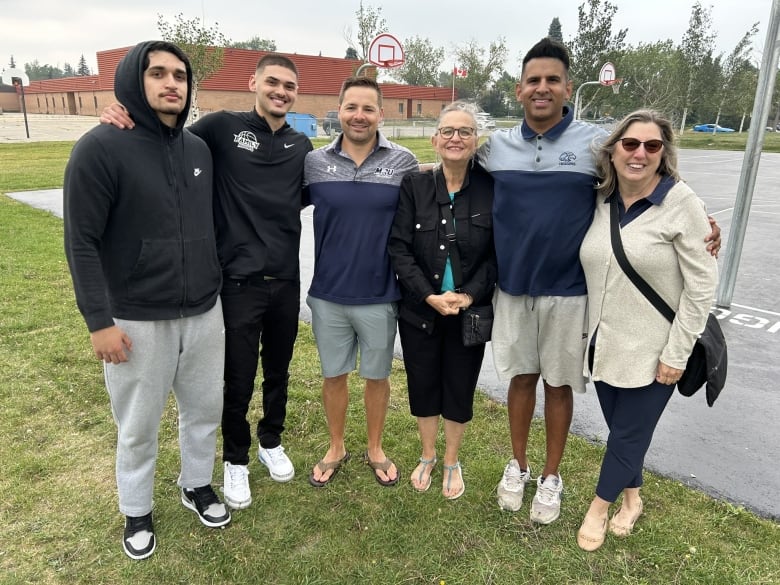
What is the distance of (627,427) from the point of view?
2588 millimetres

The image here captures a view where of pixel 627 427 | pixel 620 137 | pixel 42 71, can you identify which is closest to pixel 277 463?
pixel 627 427

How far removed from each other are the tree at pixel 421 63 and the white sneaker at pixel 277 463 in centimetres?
7051

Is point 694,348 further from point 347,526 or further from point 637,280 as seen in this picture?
point 347,526

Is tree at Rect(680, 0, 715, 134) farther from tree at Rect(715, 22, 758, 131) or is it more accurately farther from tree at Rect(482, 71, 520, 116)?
tree at Rect(482, 71, 520, 116)

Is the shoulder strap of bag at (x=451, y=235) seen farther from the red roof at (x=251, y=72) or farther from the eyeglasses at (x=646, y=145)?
the red roof at (x=251, y=72)

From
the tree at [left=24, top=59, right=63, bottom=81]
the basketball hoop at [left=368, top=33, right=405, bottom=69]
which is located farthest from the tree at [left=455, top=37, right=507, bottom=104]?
the tree at [left=24, top=59, right=63, bottom=81]

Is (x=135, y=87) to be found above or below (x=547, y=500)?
above

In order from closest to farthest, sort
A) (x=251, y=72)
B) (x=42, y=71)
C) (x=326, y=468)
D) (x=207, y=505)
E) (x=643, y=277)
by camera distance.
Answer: (x=643, y=277) < (x=207, y=505) < (x=326, y=468) < (x=251, y=72) < (x=42, y=71)

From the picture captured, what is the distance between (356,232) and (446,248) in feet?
1.52

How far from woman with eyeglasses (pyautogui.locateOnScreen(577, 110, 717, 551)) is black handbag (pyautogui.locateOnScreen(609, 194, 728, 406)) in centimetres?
2

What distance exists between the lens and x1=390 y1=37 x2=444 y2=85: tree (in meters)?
68.7

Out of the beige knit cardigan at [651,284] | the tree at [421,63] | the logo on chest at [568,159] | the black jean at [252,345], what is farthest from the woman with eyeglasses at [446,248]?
the tree at [421,63]

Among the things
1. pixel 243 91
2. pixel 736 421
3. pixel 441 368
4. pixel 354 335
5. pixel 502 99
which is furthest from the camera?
pixel 502 99

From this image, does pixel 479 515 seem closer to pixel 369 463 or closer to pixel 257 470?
pixel 369 463
